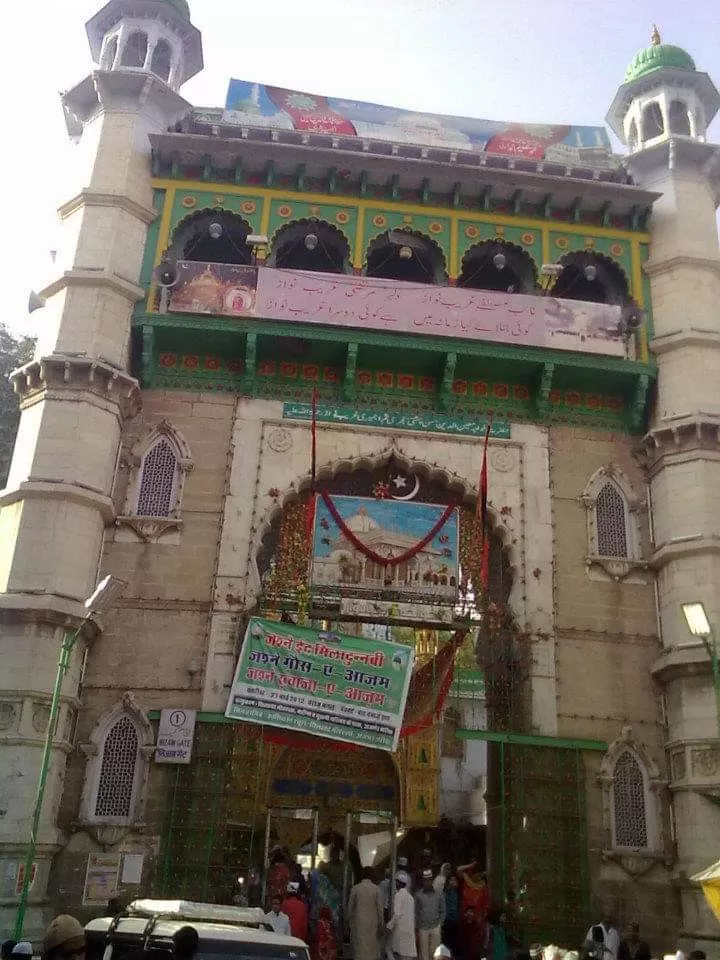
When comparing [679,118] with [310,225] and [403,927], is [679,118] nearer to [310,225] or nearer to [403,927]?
[310,225]

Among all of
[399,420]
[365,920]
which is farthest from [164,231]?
[365,920]

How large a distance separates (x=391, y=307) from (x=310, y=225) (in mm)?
2231

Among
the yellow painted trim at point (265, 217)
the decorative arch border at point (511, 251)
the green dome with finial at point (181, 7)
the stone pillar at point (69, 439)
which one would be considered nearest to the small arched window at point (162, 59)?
the green dome with finial at point (181, 7)

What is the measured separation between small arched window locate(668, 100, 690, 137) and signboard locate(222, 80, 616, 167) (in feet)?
3.93

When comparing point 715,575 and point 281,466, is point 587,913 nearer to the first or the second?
point 715,575

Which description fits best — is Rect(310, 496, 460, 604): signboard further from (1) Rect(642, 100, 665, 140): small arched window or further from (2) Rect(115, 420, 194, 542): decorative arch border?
(1) Rect(642, 100, 665, 140): small arched window

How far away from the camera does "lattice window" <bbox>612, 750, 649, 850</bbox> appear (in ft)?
38.9

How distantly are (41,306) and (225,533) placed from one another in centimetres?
505

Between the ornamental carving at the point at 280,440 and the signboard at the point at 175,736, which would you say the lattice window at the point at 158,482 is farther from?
the signboard at the point at 175,736

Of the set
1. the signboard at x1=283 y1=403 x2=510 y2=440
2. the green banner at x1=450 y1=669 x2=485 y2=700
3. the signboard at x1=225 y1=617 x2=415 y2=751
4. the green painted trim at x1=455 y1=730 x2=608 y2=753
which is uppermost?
the signboard at x1=283 y1=403 x2=510 y2=440

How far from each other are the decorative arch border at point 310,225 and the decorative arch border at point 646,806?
833 cm

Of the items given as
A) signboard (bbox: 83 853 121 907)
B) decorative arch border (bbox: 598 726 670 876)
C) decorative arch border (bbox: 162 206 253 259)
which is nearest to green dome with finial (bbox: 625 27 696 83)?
decorative arch border (bbox: 162 206 253 259)

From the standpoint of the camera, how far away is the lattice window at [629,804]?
466 inches

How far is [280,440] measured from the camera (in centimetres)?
1364
